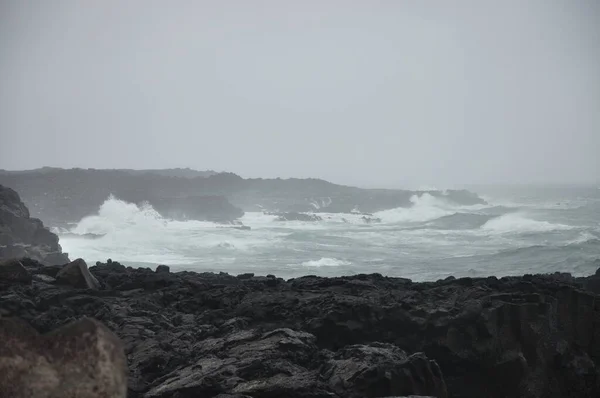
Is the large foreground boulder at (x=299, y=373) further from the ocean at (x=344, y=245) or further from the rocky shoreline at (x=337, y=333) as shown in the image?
the ocean at (x=344, y=245)

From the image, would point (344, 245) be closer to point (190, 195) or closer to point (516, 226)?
point (516, 226)

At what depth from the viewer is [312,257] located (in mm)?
24938

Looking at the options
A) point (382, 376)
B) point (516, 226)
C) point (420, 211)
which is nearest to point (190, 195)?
point (420, 211)

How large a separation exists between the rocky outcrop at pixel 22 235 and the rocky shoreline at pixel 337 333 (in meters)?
13.0

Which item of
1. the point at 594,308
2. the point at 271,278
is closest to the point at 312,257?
the point at 271,278

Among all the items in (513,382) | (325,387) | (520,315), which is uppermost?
(520,315)

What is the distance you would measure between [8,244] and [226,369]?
17.0m

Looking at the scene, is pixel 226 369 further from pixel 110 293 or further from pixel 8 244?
pixel 8 244

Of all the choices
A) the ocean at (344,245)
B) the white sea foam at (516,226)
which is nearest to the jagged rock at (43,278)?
the ocean at (344,245)

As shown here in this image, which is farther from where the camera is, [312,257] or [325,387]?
[312,257]

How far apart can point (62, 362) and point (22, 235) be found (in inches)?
787

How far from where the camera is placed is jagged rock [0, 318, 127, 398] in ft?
8.00

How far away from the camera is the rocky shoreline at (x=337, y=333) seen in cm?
407

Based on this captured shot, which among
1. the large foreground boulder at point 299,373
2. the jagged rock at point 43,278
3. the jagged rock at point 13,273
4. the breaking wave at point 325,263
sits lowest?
the breaking wave at point 325,263
